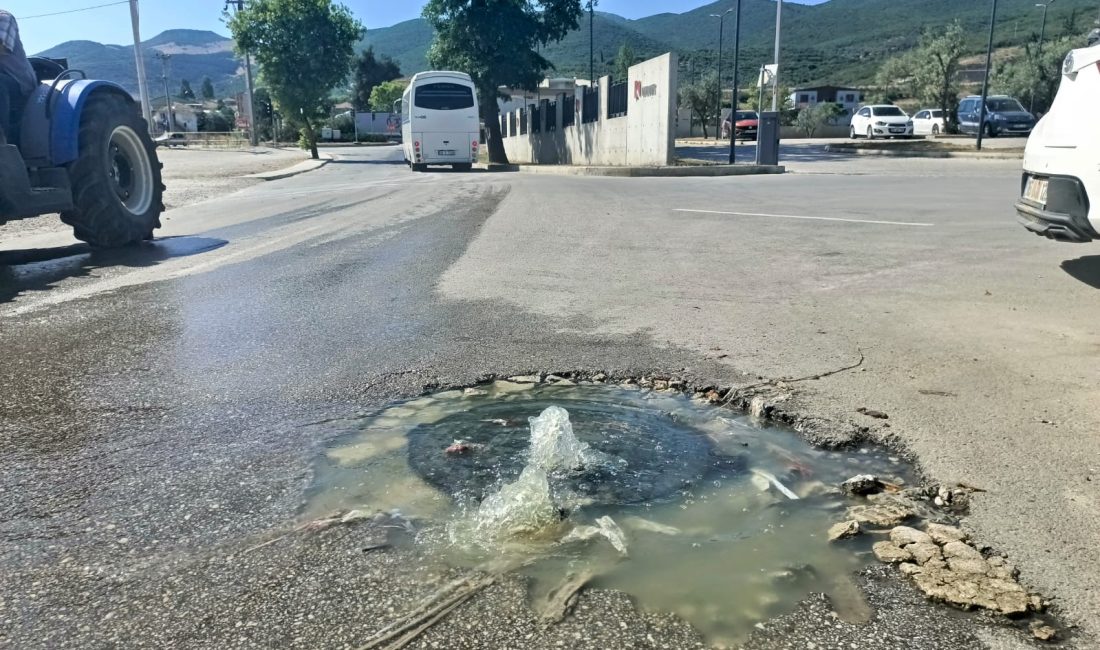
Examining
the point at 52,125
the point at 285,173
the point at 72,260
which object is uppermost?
the point at 52,125

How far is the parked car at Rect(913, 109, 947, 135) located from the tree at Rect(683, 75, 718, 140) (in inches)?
784

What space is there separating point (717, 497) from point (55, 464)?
240 centimetres

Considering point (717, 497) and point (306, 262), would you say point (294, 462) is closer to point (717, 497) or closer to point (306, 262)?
point (717, 497)

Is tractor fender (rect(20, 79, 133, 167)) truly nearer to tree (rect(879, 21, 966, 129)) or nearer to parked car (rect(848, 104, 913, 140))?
parked car (rect(848, 104, 913, 140))

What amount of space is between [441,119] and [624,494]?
1029 inches

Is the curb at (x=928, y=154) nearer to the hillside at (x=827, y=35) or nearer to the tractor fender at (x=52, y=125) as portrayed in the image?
the tractor fender at (x=52, y=125)

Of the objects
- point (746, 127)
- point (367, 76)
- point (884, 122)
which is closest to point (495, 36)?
point (884, 122)

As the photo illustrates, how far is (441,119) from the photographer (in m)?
27.2

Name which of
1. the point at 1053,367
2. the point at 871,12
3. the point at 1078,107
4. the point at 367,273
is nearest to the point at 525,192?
the point at 367,273

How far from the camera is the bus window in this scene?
2717cm

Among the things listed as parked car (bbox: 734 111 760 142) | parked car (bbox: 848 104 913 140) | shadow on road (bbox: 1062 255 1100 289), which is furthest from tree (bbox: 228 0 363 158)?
shadow on road (bbox: 1062 255 1100 289)

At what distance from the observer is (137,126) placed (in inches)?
336

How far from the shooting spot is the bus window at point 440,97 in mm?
27172

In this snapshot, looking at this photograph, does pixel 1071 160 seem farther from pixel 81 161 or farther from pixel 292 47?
pixel 292 47
